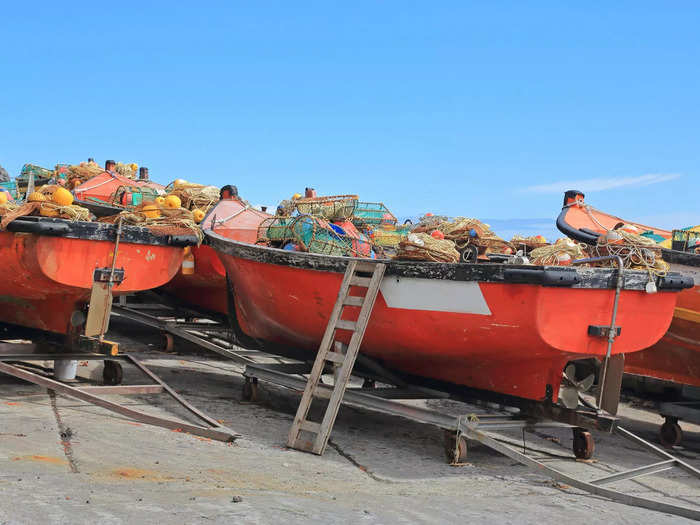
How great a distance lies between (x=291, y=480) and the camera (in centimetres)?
439

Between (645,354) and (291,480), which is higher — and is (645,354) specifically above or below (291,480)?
above

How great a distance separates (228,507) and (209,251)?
5.63 m

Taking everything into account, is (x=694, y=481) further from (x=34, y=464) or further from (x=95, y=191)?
(x=95, y=191)

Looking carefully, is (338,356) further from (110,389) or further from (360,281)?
(110,389)

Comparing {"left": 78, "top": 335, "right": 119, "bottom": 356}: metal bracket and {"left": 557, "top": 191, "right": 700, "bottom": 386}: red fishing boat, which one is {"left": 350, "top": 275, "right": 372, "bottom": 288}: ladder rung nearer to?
{"left": 78, "top": 335, "right": 119, "bottom": 356}: metal bracket

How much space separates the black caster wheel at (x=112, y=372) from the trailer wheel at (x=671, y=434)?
5016 millimetres

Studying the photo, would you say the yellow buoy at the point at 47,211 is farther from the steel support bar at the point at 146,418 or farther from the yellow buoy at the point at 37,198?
the steel support bar at the point at 146,418

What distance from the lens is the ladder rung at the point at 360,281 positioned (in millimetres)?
5507

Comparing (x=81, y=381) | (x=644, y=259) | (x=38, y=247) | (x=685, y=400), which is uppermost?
(x=644, y=259)

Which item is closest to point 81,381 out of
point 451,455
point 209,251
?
point 209,251

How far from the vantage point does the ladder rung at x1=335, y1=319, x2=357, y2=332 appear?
17.7ft

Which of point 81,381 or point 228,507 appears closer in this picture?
point 228,507

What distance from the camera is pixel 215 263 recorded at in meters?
8.91

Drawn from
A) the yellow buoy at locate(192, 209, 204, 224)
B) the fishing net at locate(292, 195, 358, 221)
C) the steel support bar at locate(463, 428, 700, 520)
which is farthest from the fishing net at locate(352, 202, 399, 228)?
the steel support bar at locate(463, 428, 700, 520)
